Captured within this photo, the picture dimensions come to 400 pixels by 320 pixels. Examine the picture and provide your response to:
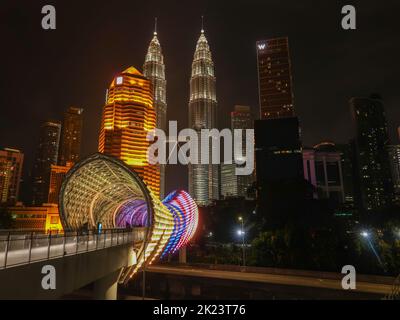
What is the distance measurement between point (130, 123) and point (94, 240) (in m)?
111

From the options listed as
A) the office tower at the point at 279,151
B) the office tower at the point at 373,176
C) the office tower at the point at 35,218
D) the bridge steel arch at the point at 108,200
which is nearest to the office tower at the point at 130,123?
the office tower at the point at 35,218

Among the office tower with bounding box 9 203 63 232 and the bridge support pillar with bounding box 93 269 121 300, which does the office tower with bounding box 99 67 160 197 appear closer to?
the office tower with bounding box 9 203 63 232

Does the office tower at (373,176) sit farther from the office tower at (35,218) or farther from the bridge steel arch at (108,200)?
the bridge steel arch at (108,200)

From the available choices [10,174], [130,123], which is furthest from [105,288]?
[10,174]

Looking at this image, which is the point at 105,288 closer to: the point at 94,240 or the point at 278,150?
the point at 94,240

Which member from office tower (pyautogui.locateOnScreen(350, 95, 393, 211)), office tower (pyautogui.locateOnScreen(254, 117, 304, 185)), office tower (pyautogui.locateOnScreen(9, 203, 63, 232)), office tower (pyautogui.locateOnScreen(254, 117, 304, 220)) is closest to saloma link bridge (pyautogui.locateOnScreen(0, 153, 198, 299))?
office tower (pyautogui.locateOnScreen(9, 203, 63, 232))

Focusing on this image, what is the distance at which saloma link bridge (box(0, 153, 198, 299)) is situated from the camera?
1010 cm

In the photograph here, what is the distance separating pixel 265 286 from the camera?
96.5ft

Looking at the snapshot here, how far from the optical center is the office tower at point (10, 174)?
531ft
